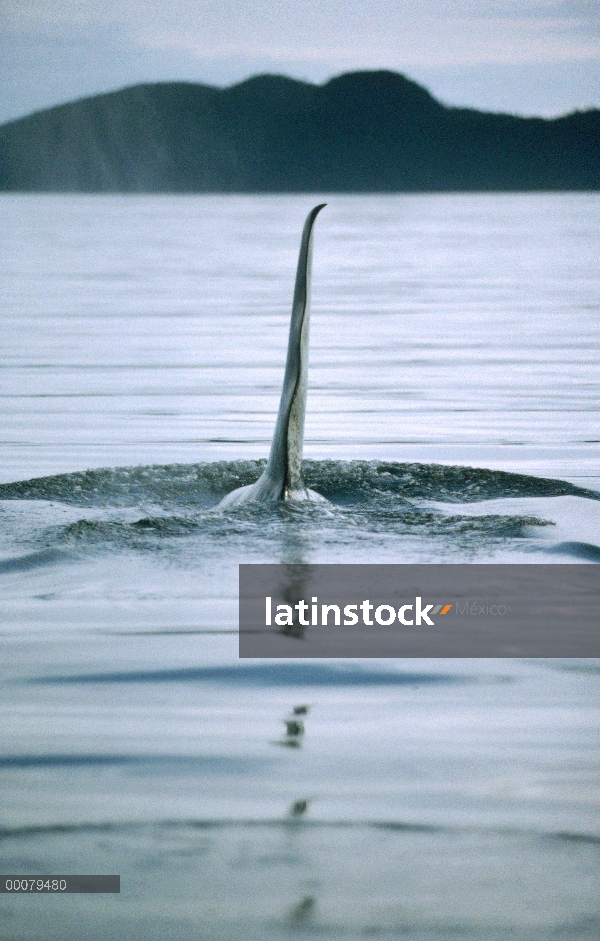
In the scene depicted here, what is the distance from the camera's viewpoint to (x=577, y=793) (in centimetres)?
527

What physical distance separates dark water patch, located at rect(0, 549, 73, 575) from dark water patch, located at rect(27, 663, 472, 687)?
88.9 inches

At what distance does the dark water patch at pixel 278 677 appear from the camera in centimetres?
660

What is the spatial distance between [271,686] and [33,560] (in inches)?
118

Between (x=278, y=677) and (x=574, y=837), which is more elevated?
(x=278, y=677)

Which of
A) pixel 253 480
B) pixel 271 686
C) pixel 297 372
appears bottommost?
pixel 271 686

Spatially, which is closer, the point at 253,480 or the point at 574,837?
the point at 574,837

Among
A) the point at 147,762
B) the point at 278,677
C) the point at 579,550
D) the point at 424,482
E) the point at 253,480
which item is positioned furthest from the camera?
the point at 253,480

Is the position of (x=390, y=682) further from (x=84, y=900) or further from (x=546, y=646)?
(x=84, y=900)
